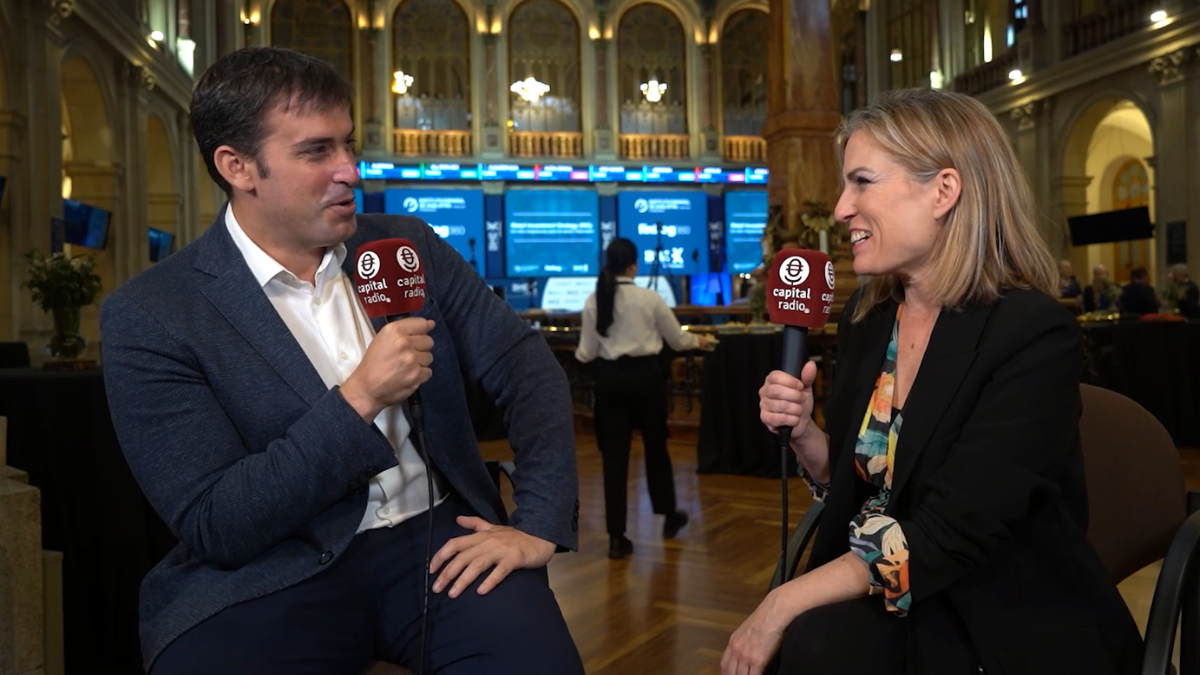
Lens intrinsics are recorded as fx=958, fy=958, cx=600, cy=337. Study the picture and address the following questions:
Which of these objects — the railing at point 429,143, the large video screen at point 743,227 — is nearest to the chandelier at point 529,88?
the railing at point 429,143

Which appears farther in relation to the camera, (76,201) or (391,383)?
(76,201)

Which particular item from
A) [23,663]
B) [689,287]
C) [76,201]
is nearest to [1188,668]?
[23,663]

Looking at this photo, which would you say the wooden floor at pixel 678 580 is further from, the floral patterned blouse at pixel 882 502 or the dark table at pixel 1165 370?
the floral patterned blouse at pixel 882 502

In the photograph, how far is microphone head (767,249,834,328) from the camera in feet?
4.67

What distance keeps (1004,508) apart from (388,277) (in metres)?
0.89

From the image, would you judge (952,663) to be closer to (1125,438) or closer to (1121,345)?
(1125,438)

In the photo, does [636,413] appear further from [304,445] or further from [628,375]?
[304,445]

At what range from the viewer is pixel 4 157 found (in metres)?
9.15

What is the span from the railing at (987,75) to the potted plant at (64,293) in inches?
538

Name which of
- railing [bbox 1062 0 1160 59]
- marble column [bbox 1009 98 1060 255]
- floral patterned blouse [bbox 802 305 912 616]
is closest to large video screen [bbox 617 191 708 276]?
marble column [bbox 1009 98 1060 255]

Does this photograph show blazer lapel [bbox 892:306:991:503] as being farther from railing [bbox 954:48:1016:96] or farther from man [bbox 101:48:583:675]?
railing [bbox 954:48:1016:96]

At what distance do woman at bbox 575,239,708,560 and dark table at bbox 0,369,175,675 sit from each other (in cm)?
219

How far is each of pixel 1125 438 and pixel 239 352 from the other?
4.82ft

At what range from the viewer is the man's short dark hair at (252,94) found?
4.89 feet
